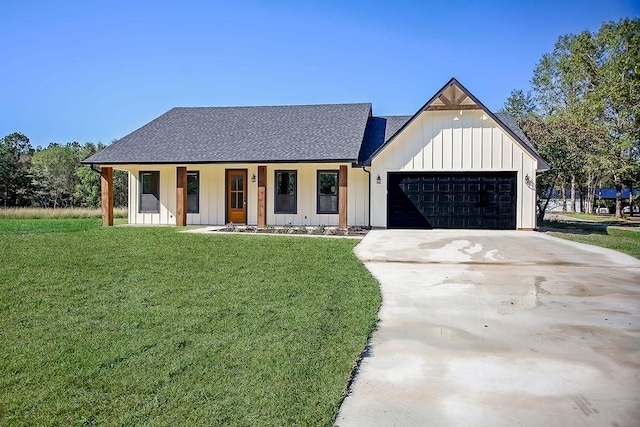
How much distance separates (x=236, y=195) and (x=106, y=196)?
5.07 metres

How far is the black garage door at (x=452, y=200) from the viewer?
51.6ft

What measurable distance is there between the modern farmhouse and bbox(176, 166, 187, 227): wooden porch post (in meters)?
0.04

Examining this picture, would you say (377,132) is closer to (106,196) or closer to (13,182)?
(106,196)

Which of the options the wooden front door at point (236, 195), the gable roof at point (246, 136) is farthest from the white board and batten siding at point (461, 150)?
the wooden front door at point (236, 195)

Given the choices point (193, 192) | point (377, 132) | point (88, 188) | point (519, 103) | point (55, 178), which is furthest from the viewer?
point (519, 103)

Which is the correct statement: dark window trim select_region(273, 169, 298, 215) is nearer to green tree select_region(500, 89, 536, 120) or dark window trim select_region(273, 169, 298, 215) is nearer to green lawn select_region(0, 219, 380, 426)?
green lawn select_region(0, 219, 380, 426)

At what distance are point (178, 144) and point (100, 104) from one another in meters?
6.23

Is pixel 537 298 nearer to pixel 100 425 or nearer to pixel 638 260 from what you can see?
pixel 638 260

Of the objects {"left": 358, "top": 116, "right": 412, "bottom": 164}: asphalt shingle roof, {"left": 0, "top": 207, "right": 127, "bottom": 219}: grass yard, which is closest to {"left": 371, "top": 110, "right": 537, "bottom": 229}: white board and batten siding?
{"left": 358, "top": 116, "right": 412, "bottom": 164}: asphalt shingle roof

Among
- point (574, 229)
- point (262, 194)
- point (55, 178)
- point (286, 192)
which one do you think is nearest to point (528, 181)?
point (574, 229)

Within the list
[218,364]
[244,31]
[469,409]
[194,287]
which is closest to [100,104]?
[244,31]

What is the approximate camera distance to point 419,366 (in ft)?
12.1

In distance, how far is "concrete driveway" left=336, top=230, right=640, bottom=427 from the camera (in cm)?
292

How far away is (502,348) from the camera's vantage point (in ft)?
13.5
